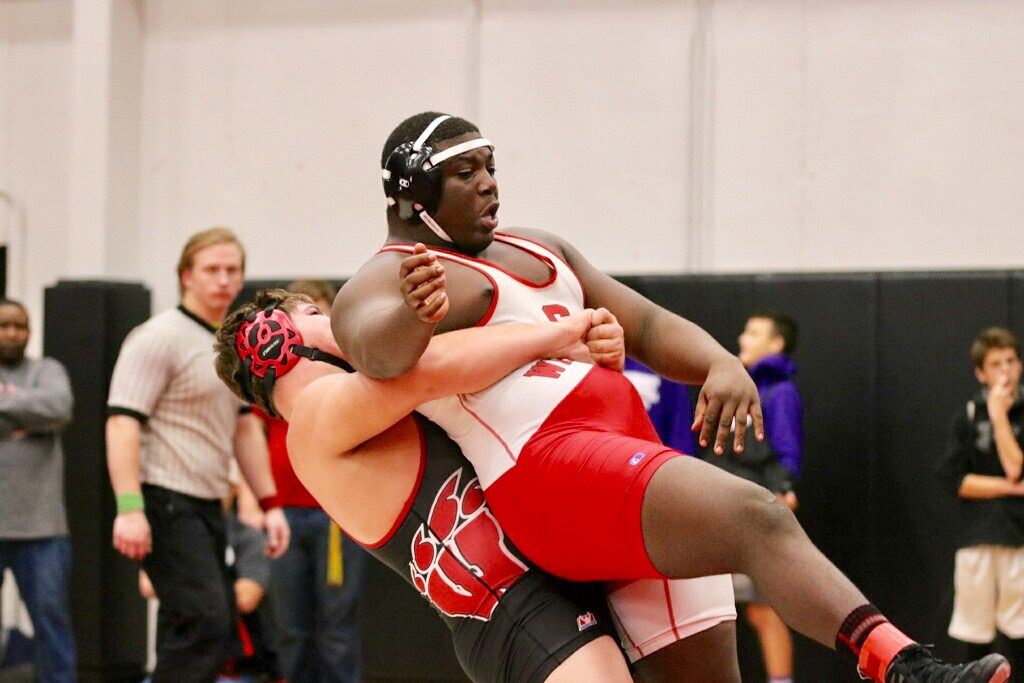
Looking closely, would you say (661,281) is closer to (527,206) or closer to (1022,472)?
(527,206)

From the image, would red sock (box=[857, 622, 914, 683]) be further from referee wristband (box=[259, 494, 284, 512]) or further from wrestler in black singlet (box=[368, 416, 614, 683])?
referee wristband (box=[259, 494, 284, 512])

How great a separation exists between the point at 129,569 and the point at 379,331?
6.18 metres

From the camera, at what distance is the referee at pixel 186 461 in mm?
4883

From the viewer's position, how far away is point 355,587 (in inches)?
245

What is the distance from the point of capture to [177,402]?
17.0ft

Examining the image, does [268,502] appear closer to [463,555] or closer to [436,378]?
[463,555]

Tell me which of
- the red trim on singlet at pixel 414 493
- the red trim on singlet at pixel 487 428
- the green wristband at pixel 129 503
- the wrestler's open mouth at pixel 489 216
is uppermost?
the wrestler's open mouth at pixel 489 216

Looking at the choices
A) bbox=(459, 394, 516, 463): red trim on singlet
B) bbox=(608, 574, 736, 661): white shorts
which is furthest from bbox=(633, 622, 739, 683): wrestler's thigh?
bbox=(459, 394, 516, 463): red trim on singlet

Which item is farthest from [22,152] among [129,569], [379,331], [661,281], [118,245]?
[379,331]

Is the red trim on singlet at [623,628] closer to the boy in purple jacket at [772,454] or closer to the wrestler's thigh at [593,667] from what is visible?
the wrestler's thigh at [593,667]

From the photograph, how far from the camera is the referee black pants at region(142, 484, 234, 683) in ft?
16.0

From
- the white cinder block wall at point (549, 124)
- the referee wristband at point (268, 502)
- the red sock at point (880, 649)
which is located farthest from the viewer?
the white cinder block wall at point (549, 124)

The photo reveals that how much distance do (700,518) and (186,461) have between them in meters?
3.21

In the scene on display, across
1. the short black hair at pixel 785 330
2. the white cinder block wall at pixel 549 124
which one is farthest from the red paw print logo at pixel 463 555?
the white cinder block wall at pixel 549 124
